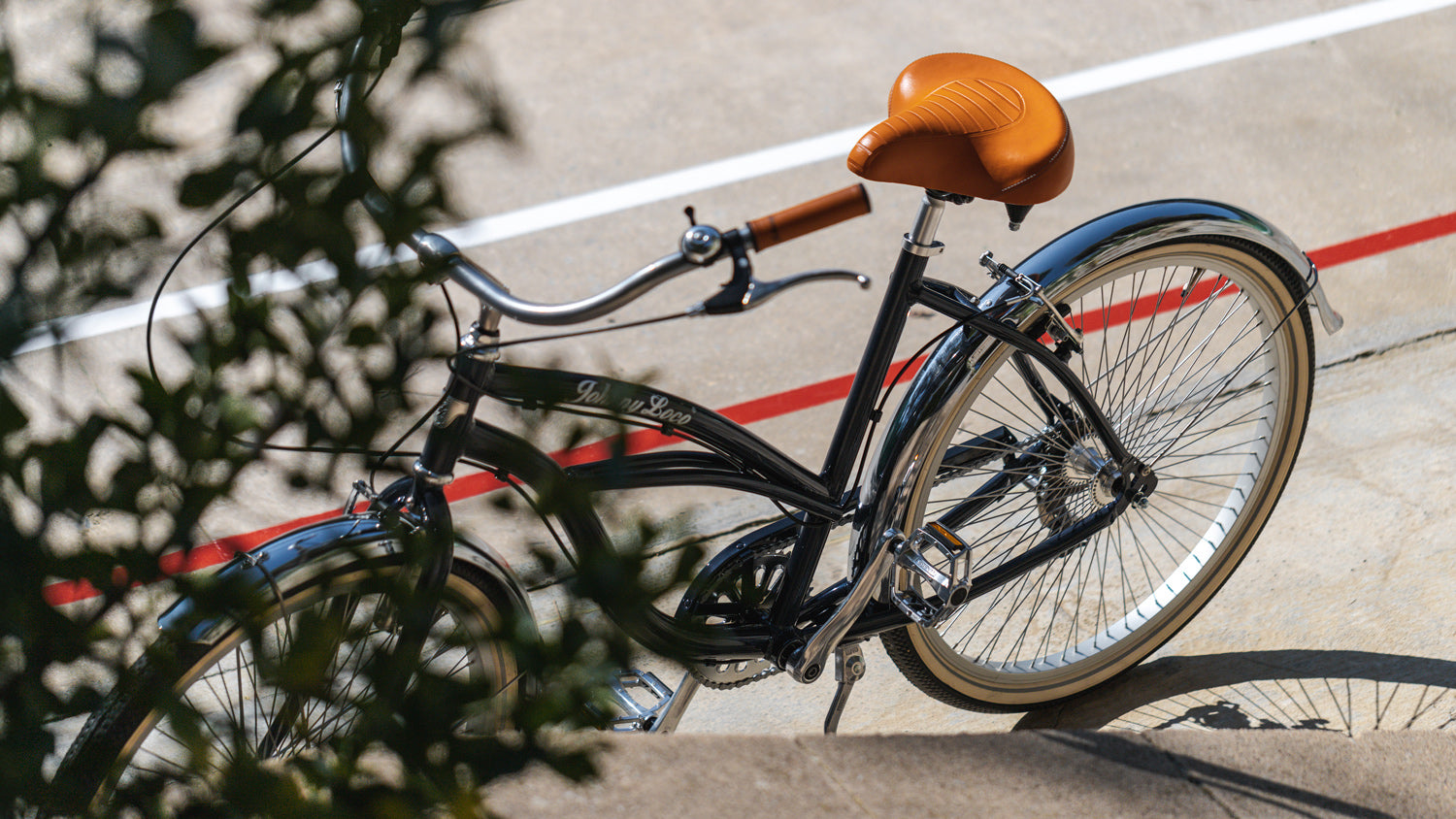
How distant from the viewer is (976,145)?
184 cm

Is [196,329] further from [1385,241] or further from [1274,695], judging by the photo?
[1385,241]

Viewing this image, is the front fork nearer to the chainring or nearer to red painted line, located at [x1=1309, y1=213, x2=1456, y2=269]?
the chainring

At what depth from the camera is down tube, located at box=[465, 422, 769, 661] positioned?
0.93 m

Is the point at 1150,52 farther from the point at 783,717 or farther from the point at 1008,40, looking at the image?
the point at 783,717

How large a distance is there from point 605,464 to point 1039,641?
6.02 feet

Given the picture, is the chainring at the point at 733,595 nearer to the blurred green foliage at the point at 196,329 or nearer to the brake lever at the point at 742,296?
the brake lever at the point at 742,296

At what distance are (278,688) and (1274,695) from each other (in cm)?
219

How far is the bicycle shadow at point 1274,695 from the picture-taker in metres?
2.41

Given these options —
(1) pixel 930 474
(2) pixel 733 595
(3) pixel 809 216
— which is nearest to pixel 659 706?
(2) pixel 733 595

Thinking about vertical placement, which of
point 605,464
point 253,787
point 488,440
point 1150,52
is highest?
point 1150,52

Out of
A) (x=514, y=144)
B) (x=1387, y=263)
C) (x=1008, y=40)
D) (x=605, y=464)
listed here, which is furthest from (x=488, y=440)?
(x=1008, y=40)

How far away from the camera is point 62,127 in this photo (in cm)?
84

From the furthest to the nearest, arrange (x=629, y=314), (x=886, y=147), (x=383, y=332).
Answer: (x=629, y=314)
(x=886, y=147)
(x=383, y=332)

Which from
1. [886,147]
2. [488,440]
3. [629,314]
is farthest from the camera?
[629,314]
